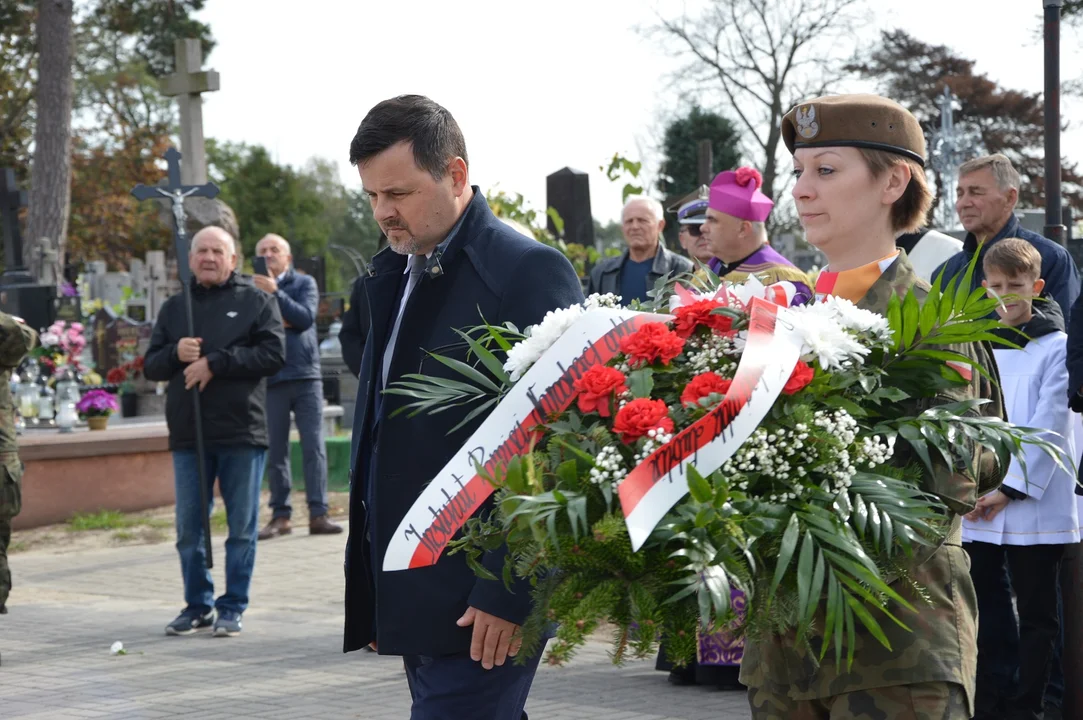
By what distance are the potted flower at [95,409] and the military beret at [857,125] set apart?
453 inches

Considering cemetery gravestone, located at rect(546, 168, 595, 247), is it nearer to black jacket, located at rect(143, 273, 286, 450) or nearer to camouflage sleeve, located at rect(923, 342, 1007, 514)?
black jacket, located at rect(143, 273, 286, 450)

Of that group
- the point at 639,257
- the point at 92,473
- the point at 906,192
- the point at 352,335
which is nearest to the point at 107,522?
the point at 92,473

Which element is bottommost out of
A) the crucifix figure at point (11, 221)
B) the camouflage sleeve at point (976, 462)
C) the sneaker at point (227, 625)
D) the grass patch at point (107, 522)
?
the sneaker at point (227, 625)

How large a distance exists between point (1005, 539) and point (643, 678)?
74.6 inches

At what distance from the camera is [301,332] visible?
10.6 meters

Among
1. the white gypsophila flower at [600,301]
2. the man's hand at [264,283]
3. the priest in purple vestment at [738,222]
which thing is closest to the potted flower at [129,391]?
the man's hand at [264,283]

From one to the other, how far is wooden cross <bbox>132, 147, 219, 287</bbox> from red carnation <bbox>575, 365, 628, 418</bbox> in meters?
6.46

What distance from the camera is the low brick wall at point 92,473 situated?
11836 millimetres

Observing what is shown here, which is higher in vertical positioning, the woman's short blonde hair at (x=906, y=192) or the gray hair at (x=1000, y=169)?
the gray hair at (x=1000, y=169)

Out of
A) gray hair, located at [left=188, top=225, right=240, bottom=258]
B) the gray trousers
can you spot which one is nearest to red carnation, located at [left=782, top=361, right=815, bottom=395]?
gray hair, located at [left=188, top=225, right=240, bottom=258]

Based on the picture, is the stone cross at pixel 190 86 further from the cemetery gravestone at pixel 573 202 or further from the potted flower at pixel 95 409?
the cemetery gravestone at pixel 573 202

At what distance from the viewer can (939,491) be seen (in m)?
2.29

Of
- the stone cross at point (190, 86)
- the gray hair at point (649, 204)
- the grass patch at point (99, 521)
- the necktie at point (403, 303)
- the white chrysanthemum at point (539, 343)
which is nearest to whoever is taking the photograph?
the white chrysanthemum at point (539, 343)

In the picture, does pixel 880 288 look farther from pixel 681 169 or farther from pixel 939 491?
pixel 681 169
